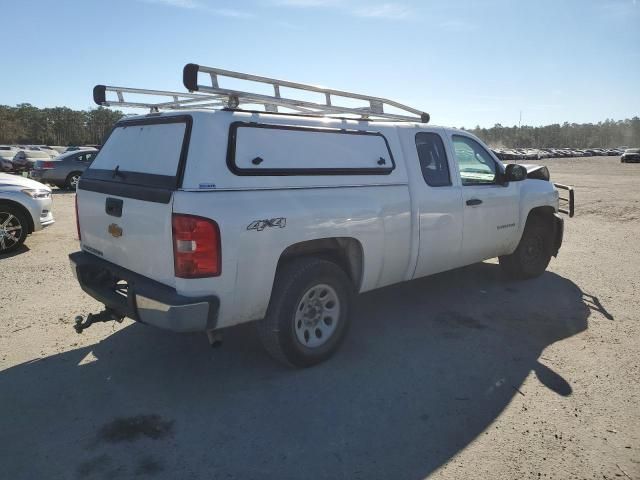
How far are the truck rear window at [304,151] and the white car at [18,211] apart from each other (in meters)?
5.86

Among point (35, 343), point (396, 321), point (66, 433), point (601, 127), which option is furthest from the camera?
point (601, 127)

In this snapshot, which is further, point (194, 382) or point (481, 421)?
point (194, 382)

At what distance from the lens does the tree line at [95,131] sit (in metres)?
76.0

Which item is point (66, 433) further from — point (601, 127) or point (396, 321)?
point (601, 127)

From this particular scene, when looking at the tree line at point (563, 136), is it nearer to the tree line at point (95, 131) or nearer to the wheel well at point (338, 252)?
the tree line at point (95, 131)

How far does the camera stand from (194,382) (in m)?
3.61

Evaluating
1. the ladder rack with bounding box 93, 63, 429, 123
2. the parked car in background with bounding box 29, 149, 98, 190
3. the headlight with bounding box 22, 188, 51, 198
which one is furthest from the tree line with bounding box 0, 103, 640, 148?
the ladder rack with bounding box 93, 63, 429, 123

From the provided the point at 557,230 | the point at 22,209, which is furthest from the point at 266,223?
the point at 22,209

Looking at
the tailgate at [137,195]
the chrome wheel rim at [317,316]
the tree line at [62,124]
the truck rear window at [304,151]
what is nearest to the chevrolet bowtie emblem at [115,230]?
the tailgate at [137,195]

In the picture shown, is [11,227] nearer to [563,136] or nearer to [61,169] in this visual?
[61,169]

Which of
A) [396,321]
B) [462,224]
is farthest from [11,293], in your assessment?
[462,224]

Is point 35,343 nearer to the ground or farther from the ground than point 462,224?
nearer to the ground

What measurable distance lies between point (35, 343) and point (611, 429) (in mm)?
4650

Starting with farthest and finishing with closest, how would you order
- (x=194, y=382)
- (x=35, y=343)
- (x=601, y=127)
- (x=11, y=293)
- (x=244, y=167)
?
(x=601, y=127) < (x=11, y=293) < (x=35, y=343) < (x=194, y=382) < (x=244, y=167)
